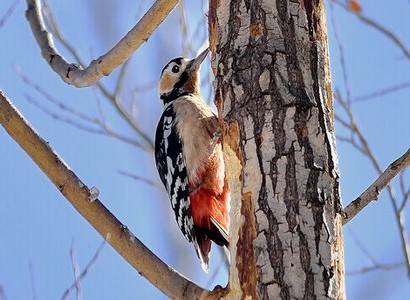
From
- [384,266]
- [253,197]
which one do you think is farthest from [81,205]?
[384,266]

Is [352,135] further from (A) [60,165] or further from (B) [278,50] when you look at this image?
(A) [60,165]

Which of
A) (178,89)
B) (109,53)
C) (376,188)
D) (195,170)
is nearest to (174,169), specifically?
(195,170)

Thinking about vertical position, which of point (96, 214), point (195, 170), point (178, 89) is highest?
point (178, 89)

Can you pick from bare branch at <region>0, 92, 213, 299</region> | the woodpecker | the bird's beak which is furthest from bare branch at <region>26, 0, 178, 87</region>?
the bird's beak

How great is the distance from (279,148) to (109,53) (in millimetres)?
869

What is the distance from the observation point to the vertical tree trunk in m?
1.93

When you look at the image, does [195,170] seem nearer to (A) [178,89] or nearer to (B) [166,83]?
(A) [178,89]

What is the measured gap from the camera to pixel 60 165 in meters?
2.16

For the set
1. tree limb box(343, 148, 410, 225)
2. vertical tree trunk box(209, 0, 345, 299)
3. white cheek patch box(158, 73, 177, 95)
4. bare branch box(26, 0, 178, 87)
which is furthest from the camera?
white cheek patch box(158, 73, 177, 95)

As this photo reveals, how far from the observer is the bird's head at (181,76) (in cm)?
444

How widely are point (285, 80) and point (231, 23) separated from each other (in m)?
0.31

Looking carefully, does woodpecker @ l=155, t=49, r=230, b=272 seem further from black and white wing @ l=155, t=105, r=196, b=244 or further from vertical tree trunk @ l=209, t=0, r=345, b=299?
vertical tree trunk @ l=209, t=0, r=345, b=299

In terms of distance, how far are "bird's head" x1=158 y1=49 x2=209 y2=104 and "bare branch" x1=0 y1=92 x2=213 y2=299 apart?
2349 mm

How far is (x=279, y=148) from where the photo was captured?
6.81ft
